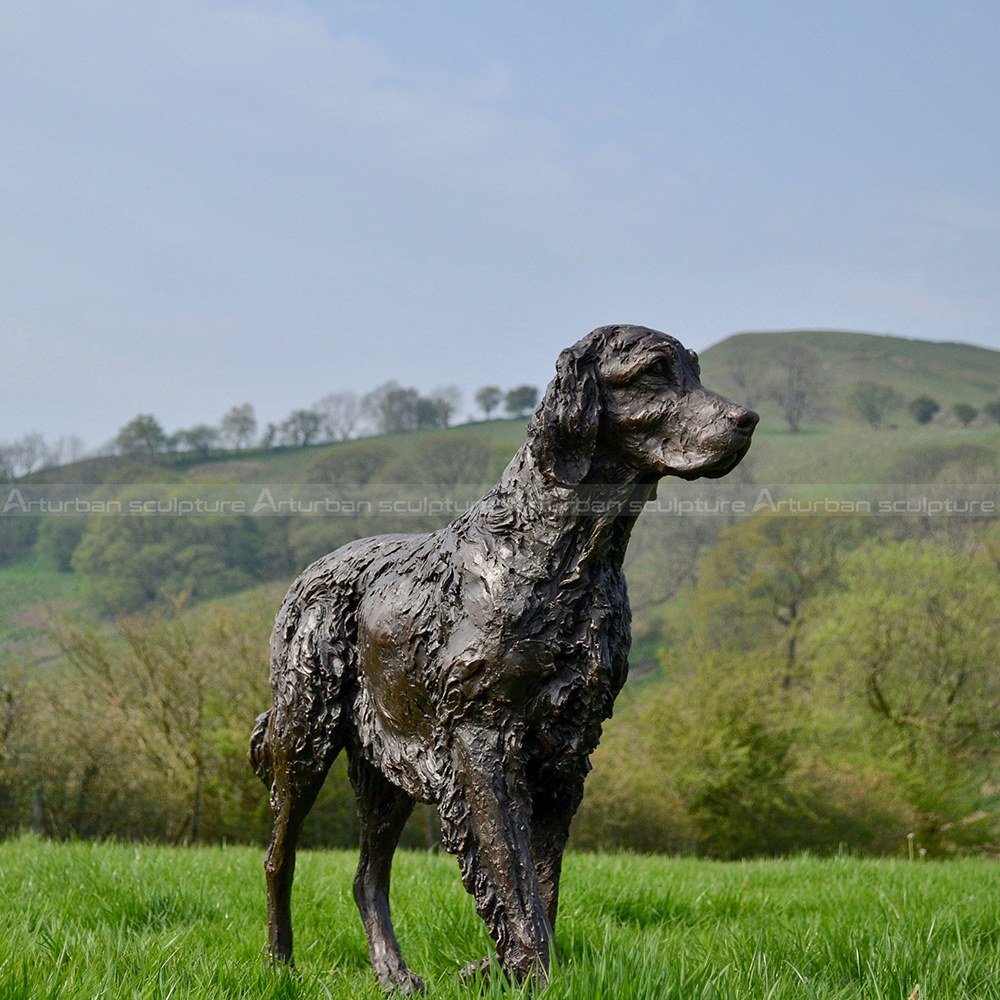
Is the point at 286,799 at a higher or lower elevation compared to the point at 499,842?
lower

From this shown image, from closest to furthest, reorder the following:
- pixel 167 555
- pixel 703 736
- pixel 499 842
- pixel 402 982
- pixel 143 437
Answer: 1. pixel 499 842
2. pixel 402 982
3. pixel 703 736
4. pixel 167 555
5. pixel 143 437

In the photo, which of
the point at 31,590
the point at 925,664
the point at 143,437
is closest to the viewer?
the point at 925,664

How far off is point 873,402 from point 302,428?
34.9m

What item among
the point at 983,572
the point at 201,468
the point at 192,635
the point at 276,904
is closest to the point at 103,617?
the point at 201,468

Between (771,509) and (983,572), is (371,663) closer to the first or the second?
(983,572)

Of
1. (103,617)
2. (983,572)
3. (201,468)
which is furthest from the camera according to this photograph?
(201,468)

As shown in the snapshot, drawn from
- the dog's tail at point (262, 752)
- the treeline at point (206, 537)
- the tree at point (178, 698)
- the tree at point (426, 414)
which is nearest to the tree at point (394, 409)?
the tree at point (426, 414)

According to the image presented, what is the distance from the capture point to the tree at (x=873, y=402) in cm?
5819

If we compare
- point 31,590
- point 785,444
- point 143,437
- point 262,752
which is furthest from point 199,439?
point 262,752

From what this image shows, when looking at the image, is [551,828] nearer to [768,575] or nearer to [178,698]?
[178,698]

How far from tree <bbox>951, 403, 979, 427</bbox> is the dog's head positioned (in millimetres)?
59345

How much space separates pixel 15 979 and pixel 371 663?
5.15 ft

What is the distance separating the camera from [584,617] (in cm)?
330

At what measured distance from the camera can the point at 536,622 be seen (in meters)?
3.25
